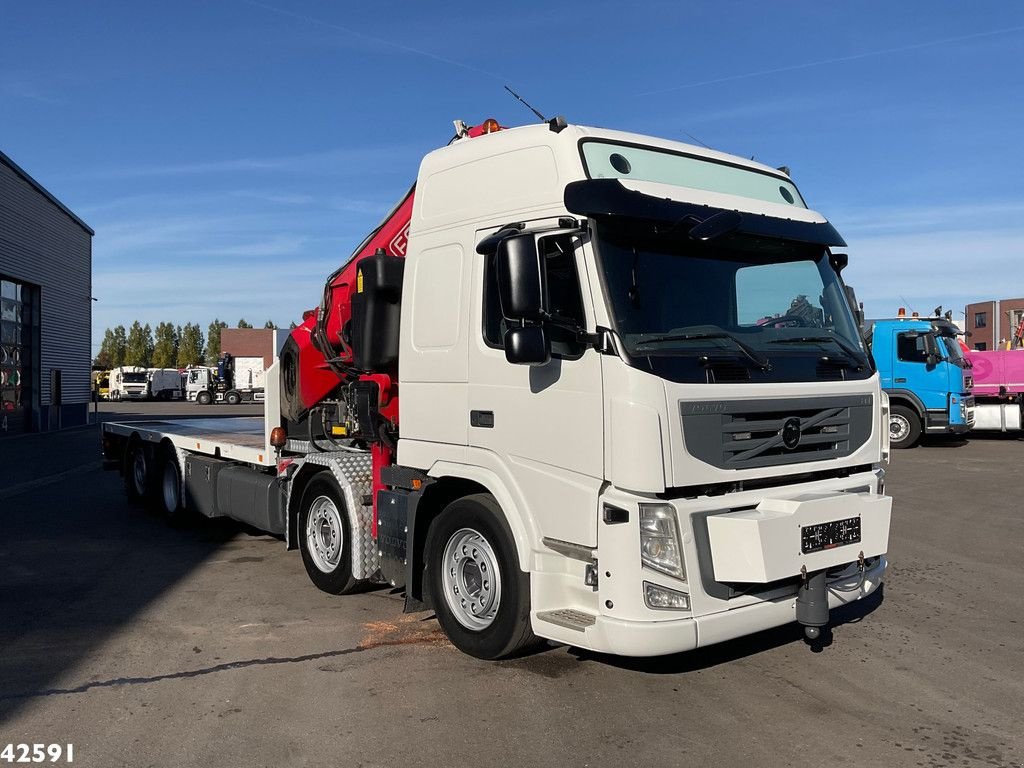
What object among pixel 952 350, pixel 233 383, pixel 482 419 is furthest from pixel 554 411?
pixel 233 383

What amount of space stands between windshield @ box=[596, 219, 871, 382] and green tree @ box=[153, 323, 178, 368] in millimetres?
111782

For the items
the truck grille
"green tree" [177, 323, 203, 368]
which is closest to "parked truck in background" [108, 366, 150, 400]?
"green tree" [177, 323, 203, 368]

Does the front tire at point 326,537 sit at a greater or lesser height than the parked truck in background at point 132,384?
lesser

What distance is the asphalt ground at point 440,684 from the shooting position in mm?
4289

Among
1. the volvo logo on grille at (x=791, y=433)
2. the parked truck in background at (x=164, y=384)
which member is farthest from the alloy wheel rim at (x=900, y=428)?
the parked truck in background at (x=164, y=384)

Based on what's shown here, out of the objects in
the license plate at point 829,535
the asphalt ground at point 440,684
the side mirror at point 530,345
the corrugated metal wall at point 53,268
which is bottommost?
the asphalt ground at point 440,684

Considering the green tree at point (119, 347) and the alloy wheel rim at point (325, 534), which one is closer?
the alloy wheel rim at point (325, 534)

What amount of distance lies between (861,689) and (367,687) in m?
2.79

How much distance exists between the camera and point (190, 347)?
110 m

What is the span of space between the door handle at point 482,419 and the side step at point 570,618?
1123 mm

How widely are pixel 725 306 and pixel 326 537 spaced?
3.78 metres

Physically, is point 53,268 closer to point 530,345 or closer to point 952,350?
point 952,350

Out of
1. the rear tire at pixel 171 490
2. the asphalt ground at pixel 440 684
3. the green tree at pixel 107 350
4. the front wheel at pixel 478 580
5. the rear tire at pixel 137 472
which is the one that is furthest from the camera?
the green tree at pixel 107 350

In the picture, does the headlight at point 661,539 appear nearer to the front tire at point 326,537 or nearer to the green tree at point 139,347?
the front tire at point 326,537
